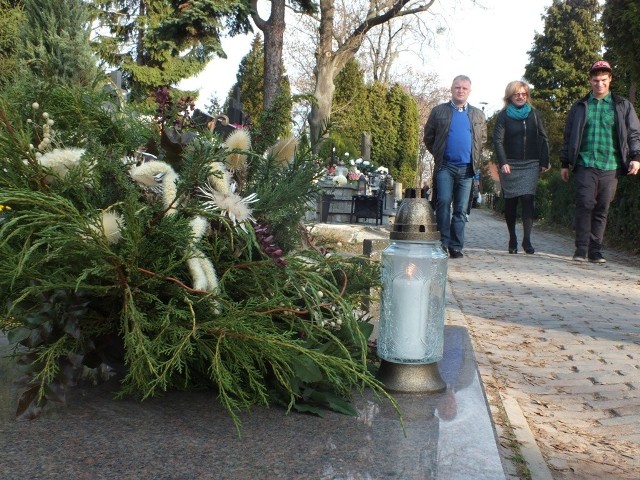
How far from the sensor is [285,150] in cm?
214

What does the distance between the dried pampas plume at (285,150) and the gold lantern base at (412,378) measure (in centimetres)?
63

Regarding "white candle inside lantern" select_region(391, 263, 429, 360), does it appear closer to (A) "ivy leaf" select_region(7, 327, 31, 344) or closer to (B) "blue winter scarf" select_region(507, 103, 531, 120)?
(A) "ivy leaf" select_region(7, 327, 31, 344)

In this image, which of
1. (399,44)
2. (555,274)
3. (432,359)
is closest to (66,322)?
(432,359)

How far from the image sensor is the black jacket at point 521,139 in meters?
9.52

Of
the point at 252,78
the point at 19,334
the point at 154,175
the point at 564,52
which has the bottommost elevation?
the point at 19,334

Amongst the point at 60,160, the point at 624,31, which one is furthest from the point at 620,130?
the point at 60,160

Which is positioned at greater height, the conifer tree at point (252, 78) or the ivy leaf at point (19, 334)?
the conifer tree at point (252, 78)

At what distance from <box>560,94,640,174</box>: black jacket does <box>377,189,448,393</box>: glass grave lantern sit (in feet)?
24.1

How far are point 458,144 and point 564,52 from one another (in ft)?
127

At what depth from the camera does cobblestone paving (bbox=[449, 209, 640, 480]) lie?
299cm

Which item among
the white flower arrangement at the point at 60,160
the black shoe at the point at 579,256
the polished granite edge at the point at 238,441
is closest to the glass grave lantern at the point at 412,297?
the polished granite edge at the point at 238,441

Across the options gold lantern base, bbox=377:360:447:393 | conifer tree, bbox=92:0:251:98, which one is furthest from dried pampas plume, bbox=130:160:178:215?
conifer tree, bbox=92:0:251:98

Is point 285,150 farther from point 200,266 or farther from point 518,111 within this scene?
point 518,111

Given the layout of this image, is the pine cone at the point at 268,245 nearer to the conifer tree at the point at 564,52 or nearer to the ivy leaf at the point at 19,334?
the ivy leaf at the point at 19,334
